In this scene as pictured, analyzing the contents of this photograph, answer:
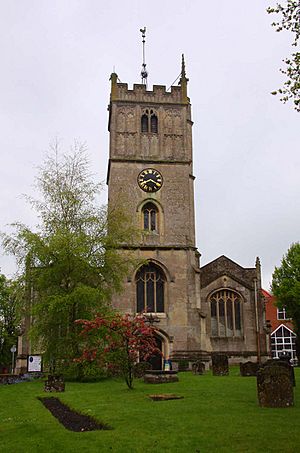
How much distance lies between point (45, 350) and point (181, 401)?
1486cm

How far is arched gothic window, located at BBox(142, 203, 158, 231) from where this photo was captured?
125 feet

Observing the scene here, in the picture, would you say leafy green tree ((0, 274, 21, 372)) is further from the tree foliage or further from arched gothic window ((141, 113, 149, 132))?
the tree foliage

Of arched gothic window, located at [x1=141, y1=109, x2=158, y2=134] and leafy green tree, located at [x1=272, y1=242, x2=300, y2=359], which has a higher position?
arched gothic window, located at [x1=141, y1=109, x2=158, y2=134]

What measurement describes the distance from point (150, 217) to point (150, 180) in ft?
9.13

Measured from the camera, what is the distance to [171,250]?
37.1 m

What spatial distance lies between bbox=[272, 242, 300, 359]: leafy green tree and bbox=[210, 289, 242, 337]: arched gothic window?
13.9ft

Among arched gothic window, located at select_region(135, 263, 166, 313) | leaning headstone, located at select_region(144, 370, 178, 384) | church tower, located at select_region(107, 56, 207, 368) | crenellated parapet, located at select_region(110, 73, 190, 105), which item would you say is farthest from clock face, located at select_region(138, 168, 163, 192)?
leaning headstone, located at select_region(144, 370, 178, 384)

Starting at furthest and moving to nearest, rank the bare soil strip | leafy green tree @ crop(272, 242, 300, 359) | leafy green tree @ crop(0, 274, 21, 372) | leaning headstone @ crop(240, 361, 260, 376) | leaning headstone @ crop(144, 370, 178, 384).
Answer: leafy green tree @ crop(0, 274, 21, 372), leafy green tree @ crop(272, 242, 300, 359), leaning headstone @ crop(240, 361, 260, 376), leaning headstone @ crop(144, 370, 178, 384), the bare soil strip

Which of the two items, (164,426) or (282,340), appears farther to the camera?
(282,340)

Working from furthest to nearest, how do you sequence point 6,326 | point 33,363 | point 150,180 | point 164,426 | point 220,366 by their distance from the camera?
point 6,326 → point 150,180 → point 33,363 → point 220,366 → point 164,426

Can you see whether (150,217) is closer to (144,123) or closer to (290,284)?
(144,123)

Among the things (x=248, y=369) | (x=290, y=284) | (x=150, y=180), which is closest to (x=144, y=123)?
(x=150, y=180)

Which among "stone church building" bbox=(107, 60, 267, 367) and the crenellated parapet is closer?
"stone church building" bbox=(107, 60, 267, 367)

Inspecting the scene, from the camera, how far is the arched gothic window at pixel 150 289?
119 ft
